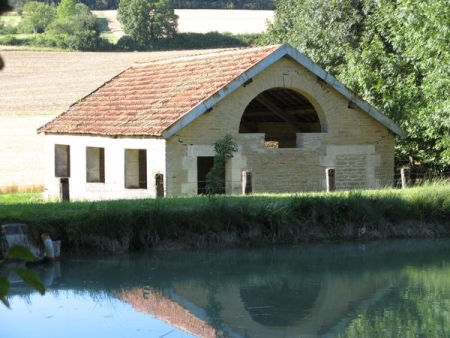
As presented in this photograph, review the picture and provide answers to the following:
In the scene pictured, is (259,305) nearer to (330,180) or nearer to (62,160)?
(330,180)

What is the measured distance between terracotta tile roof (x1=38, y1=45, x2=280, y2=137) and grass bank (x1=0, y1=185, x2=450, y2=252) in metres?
3.98

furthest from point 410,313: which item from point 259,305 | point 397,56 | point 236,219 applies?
point 397,56

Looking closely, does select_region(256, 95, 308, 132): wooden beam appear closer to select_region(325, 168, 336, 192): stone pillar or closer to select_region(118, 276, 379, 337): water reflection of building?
select_region(325, 168, 336, 192): stone pillar

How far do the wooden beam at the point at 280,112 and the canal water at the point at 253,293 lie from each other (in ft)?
26.3

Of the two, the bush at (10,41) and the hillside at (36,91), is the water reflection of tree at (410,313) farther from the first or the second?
the bush at (10,41)

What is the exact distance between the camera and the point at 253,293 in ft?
39.1

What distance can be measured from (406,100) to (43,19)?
121 feet

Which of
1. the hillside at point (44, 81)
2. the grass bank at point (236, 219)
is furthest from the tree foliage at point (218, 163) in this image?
the hillside at point (44, 81)

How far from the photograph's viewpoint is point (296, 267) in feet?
45.6

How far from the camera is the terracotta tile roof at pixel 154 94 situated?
1955 centimetres

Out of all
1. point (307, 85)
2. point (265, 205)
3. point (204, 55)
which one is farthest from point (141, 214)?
point (204, 55)

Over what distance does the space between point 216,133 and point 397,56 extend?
6317 mm

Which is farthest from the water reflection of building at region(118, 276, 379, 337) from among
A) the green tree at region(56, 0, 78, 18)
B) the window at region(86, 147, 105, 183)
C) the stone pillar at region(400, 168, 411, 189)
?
the green tree at region(56, 0, 78, 18)

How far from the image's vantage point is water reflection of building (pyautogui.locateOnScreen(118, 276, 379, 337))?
32.4 feet
